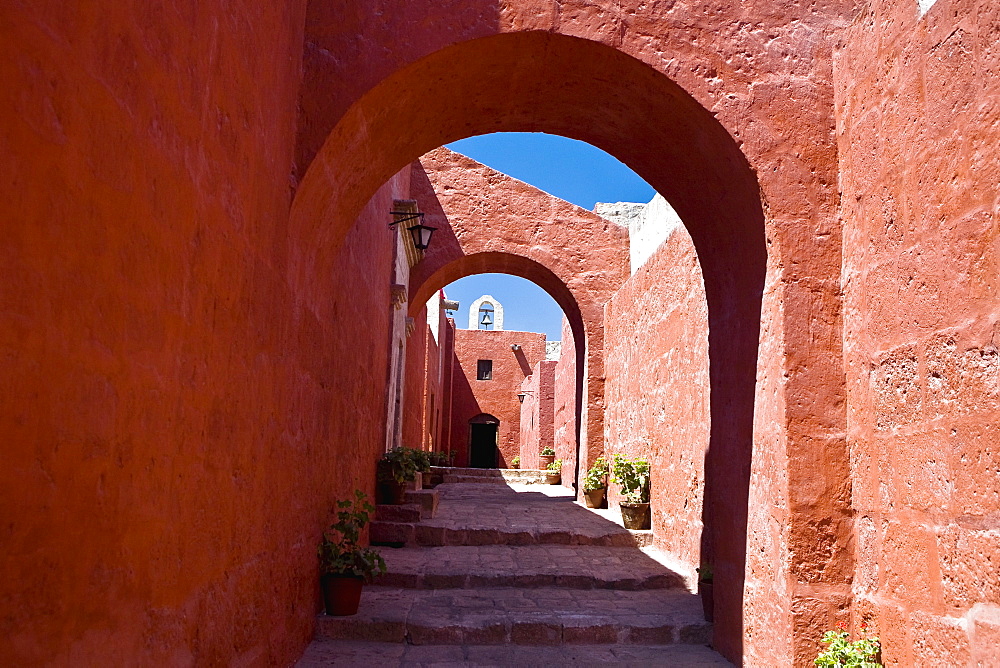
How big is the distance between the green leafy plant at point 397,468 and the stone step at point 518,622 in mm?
2555

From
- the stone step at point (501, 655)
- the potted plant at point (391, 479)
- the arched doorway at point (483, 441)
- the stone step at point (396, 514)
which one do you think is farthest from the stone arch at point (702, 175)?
the arched doorway at point (483, 441)

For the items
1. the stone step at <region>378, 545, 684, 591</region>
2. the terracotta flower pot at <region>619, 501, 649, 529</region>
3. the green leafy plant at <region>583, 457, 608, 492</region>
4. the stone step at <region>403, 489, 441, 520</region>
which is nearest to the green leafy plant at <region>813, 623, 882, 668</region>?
the stone step at <region>378, 545, 684, 591</region>

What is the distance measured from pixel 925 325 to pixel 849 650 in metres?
1.36

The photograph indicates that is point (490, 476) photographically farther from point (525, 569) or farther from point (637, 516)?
point (525, 569)

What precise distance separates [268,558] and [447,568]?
2.63 meters

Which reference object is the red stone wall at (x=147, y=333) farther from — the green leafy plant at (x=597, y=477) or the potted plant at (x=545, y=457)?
the potted plant at (x=545, y=457)

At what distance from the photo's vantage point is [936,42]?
294cm

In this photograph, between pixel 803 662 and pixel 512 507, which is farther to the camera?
pixel 512 507

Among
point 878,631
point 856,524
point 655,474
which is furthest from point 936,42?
point 655,474

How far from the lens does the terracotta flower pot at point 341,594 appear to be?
476cm

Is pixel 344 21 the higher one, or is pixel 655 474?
pixel 344 21

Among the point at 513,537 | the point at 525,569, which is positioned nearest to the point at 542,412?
the point at 513,537

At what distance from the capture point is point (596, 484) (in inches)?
394

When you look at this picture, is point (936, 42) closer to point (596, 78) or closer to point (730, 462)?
point (596, 78)
